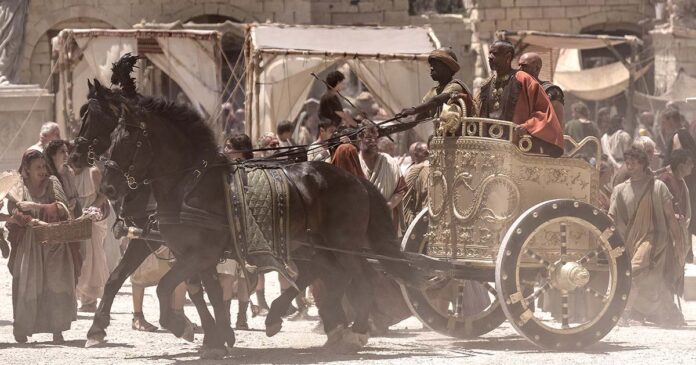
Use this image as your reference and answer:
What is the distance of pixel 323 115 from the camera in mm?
13734

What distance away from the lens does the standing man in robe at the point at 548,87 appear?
12484 mm

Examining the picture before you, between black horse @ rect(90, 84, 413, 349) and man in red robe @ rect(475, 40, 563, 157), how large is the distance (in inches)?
48.6

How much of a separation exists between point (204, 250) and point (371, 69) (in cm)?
1117

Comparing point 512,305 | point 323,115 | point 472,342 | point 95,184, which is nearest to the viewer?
point 512,305

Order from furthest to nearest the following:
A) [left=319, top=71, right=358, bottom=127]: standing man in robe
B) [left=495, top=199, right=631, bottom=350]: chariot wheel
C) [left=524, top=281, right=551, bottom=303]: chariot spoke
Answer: [left=319, top=71, right=358, bottom=127]: standing man in robe, [left=524, top=281, right=551, bottom=303]: chariot spoke, [left=495, top=199, right=631, bottom=350]: chariot wheel

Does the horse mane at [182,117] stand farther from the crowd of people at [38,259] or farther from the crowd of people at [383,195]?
the crowd of people at [38,259]

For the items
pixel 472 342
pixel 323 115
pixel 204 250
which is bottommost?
pixel 472 342

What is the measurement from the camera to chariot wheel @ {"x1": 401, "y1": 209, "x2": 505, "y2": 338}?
12.7m

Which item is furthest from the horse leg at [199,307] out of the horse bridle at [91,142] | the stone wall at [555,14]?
the stone wall at [555,14]

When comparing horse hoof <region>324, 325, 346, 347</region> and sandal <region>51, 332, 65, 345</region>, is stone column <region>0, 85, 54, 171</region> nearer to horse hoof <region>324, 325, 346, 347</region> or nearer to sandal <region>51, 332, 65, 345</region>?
sandal <region>51, 332, 65, 345</region>

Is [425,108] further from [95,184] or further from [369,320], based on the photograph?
[95,184]

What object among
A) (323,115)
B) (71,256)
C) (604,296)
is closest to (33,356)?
(71,256)


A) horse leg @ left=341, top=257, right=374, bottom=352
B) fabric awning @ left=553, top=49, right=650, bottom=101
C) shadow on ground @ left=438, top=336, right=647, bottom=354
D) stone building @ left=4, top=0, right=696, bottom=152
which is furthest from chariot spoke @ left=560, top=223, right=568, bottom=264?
stone building @ left=4, top=0, right=696, bottom=152

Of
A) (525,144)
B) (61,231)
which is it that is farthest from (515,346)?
(61,231)
